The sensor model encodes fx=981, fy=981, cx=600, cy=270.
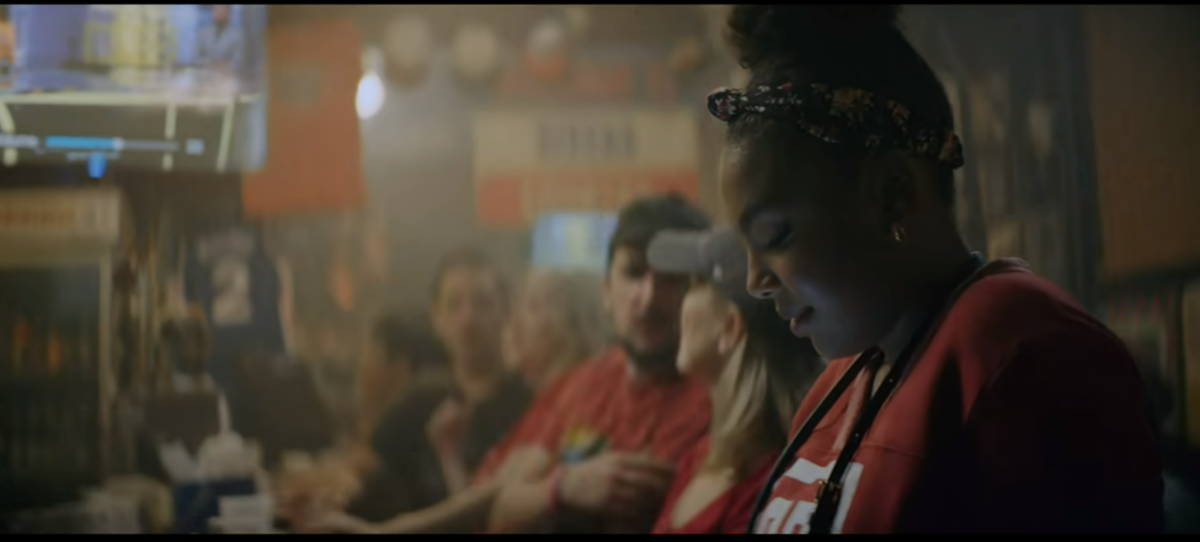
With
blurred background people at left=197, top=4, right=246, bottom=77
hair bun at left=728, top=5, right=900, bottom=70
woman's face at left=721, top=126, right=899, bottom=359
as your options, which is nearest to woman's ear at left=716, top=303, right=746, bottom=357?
woman's face at left=721, top=126, right=899, bottom=359

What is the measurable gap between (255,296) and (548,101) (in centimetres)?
68

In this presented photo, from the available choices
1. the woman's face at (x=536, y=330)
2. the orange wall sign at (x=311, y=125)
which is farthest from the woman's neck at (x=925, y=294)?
the orange wall sign at (x=311, y=125)

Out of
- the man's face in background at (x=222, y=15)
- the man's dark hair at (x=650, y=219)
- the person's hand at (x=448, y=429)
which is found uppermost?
the man's face in background at (x=222, y=15)

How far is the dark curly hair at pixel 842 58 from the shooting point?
1702mm

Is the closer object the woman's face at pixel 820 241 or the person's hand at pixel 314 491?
the woman's face at pixel 820 241

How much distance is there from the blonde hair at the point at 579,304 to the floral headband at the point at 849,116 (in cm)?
46

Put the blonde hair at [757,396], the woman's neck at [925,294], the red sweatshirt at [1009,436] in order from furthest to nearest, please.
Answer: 1. the blonde hair at [757,396]
2. the woman's neck at [925,294]
3. the red sweatshirt at [1009,436]

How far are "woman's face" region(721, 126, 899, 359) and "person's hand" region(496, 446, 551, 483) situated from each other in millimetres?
533

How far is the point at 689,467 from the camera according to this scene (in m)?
1.84

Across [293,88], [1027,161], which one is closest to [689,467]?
[1027,161]

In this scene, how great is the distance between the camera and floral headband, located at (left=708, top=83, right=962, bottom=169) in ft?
5.47

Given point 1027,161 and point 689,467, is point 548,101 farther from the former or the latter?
point 1027,161

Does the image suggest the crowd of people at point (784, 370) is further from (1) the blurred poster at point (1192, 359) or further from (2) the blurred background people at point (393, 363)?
(1) the blurred poster at point (1192, 359)
